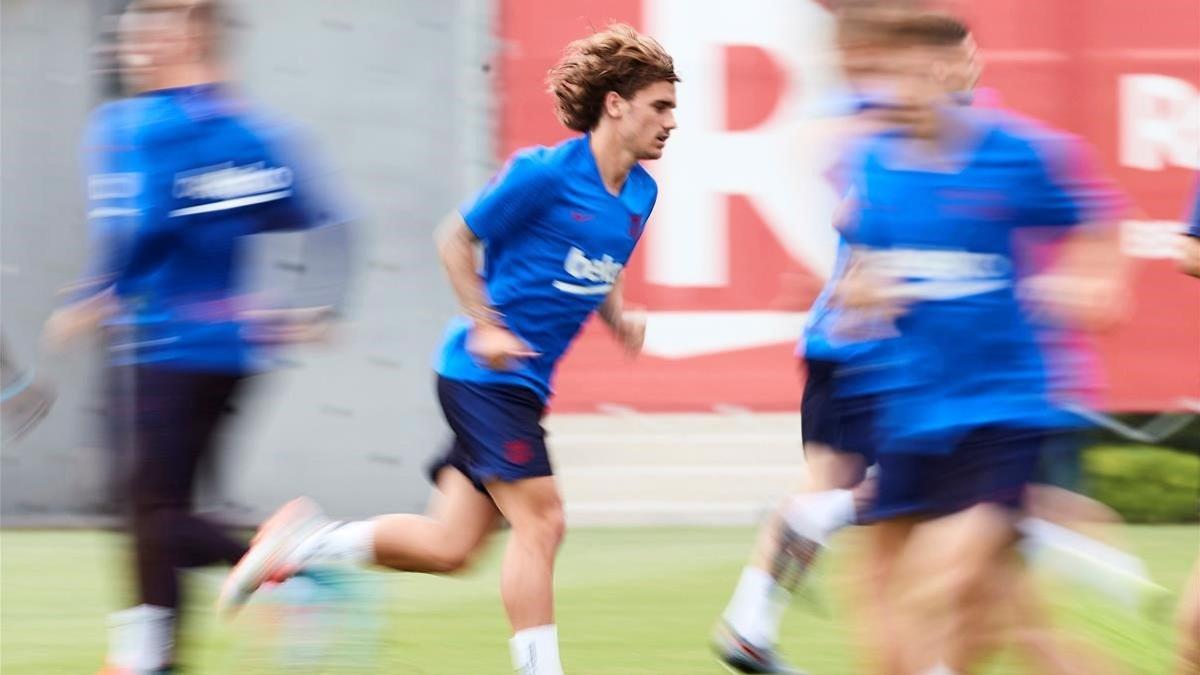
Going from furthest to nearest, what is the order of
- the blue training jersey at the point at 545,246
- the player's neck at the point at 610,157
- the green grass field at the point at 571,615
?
the green grass field at the point at 571,615 → the player's neck at the point at 610,157 → the blue training jersey at the point at 545,246

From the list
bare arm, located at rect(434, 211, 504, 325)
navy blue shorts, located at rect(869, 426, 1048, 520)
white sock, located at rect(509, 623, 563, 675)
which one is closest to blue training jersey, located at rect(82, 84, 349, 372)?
bare arm, located at rect(434, 211, 504, 325)

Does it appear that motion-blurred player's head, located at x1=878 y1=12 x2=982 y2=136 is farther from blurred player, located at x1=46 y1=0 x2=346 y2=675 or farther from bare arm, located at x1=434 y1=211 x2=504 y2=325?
blurred player, located at x1=46 y1=0 x2=346 y2=675

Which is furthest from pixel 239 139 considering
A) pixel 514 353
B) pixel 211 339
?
pixel 514 353

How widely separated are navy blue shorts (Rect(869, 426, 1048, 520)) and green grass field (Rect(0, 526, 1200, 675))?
2.58ft

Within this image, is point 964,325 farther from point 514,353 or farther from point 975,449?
point 514,353

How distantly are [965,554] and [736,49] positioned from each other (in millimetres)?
5890

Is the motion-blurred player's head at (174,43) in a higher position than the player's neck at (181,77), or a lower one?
higher

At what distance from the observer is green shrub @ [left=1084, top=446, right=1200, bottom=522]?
Result: 31.0ft

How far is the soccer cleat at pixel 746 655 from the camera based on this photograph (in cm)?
523

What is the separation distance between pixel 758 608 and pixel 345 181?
450cm

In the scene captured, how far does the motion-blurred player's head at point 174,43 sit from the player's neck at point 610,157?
2.95 feet

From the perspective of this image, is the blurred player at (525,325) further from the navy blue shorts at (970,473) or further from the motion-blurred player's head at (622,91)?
the navy blue shorts at (970,473)

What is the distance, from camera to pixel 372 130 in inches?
366

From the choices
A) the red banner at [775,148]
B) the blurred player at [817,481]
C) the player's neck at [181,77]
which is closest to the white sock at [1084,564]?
the blurred player at [817,481]
